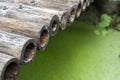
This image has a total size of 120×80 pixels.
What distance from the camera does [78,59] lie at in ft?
11.3

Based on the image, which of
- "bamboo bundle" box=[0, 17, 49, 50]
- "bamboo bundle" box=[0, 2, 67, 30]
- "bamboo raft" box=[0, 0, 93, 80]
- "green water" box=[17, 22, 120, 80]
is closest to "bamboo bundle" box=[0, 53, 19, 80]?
"bamboo raft" box=[0, 0, 93, 80]

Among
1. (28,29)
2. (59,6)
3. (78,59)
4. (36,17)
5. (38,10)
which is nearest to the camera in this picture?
(28,29)

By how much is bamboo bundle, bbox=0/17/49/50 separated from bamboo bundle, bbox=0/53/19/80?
0.86ft

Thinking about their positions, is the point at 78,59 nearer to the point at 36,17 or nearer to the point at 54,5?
the point at 54,5

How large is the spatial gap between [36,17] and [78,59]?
6.13 feet

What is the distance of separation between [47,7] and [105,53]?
189 centimetres

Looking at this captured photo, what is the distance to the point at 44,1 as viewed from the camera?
6.69 ft

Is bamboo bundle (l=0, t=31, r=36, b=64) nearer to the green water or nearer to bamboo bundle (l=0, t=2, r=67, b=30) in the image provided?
bamboo bundle (l=0, t=2, r=67, b=30)

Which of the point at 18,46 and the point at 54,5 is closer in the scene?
the point at 18,46

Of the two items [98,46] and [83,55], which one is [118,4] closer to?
[98,46]

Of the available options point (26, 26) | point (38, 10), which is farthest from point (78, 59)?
point (26, 26)

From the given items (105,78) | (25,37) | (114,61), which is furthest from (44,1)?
(114,61)

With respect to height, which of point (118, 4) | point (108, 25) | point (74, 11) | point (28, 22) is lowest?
point (108, 25)

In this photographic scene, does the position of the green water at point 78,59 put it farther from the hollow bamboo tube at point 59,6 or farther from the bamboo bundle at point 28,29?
the bamboo bundle at point 28,29
